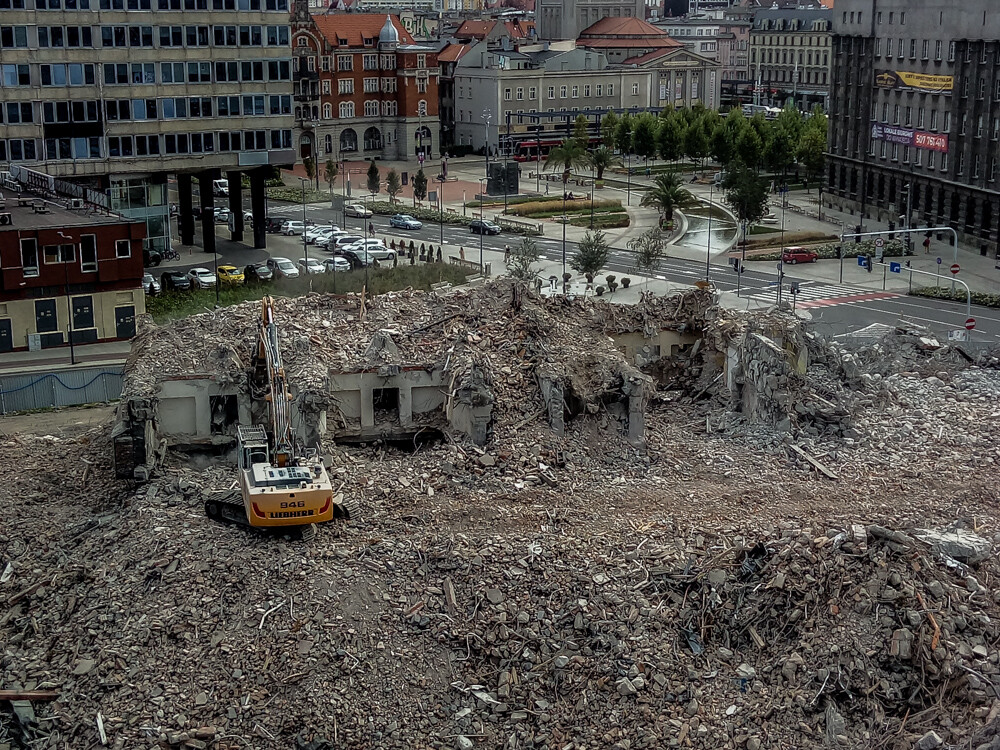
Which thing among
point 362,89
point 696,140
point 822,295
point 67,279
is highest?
point 362,89

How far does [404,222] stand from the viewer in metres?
99.2

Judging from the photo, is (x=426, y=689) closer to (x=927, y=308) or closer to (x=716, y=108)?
(x=927, y=308)

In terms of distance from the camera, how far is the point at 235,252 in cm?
8731

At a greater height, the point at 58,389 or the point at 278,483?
the point at 278,483

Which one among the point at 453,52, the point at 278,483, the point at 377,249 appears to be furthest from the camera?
the point at 453,52

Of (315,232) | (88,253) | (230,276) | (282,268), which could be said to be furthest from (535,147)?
(88,253)

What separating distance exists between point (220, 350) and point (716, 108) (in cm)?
12110

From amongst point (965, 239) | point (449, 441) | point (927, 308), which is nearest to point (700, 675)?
point (449, 441)

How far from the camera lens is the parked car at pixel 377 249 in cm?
8619

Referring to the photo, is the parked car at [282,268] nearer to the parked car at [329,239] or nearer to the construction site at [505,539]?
the parked car at [329,239]

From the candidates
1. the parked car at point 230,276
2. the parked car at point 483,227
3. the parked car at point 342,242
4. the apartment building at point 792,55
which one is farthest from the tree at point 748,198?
the apartment building at point 792,55

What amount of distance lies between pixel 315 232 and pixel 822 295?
35.0 meters

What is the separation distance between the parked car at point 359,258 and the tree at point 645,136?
48.8 meters

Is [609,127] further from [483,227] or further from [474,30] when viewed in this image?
[483,227]
